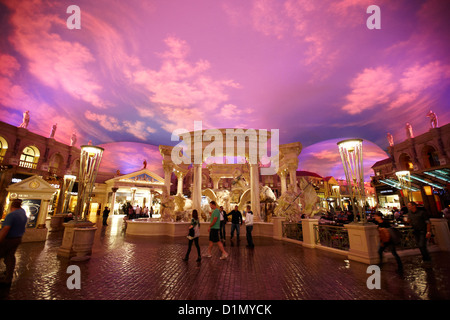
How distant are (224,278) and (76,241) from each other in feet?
16.0

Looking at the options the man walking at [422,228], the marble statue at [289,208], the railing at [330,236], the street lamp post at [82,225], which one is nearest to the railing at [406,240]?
the man walking at [422,228]

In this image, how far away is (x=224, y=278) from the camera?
4105 mm

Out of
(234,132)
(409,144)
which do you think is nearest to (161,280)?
(234,132)

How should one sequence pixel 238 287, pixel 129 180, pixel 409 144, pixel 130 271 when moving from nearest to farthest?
pixel 238 287, pixel 130 271, pixel 409 144, pixel 129 180

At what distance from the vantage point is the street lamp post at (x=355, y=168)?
6007mm

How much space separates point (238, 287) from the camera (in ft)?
11.9

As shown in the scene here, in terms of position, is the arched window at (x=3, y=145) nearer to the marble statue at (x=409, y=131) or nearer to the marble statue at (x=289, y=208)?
the marble statue at (x=289, y=208)

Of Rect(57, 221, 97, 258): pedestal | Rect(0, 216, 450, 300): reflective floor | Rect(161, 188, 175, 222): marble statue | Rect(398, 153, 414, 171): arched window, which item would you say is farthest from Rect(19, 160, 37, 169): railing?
Rect(398, 153, 414, 171): arched window

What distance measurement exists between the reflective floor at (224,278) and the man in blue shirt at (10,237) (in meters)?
0.31

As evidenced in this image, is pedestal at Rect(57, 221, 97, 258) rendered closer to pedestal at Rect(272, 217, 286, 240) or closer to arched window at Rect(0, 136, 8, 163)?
pedestal at Rect(272, 217, 286, 240)

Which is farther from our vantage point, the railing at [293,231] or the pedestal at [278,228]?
the pedestal at [278,228]

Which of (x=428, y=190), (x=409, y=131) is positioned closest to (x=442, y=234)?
(x=428, y=190)
